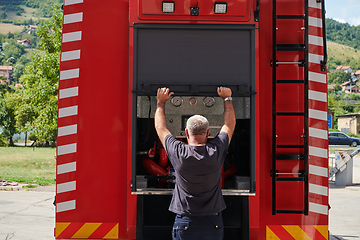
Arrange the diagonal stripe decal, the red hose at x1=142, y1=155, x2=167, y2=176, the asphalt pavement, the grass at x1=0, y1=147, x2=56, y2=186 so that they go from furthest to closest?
the grass at x1=0, y1=147, x2=56, y2=186 → the asphalt pavement → the red hose at x1=142, y1=155, x2=167, y2=176 → the diagonal stripe decal

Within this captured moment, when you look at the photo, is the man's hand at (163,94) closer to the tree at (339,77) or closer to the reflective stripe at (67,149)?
the reflective stripe at (67,149)

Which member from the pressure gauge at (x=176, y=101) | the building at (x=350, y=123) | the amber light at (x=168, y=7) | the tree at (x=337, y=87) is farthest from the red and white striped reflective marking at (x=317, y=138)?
the tree at (x=337, y=87)

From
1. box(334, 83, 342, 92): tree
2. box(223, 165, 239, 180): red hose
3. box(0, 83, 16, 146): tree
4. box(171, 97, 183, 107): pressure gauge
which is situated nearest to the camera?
box(171, 97, 183, 107): pressure gauge

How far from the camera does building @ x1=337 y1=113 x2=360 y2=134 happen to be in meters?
61.1

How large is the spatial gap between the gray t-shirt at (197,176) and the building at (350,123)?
64.2 metres

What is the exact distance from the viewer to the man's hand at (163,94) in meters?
2.88

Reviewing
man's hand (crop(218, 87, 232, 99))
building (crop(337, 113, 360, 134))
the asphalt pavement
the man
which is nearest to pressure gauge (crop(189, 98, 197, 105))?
man's hand (crop(218, 87, 232, 99))

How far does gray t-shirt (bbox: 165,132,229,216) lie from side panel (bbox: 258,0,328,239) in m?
0.55

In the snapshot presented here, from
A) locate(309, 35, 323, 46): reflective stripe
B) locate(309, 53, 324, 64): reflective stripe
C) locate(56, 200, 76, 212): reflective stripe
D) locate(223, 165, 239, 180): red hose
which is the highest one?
locate(309, 35, 323, 46): reflective stripe

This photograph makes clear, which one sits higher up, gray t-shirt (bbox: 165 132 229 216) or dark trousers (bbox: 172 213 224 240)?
gray t-shirt (bbox: 165 132 229 216)

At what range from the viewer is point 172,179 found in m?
3.16

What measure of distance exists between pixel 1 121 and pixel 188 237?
47191 mm

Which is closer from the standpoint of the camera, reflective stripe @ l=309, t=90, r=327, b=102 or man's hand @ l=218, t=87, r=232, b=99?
man's hand @ l=218, t=87, r=232, b=99

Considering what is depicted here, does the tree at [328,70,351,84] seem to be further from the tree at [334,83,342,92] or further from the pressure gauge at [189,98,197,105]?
the pressure gauge at [189,98,197,105]
